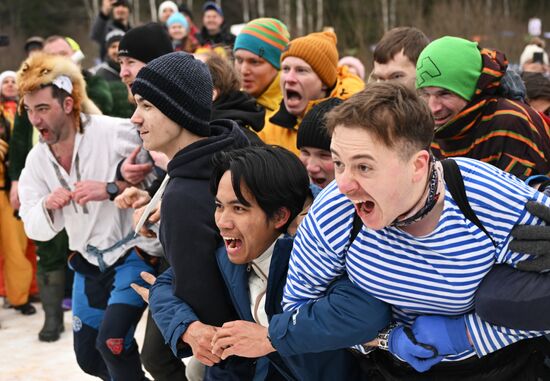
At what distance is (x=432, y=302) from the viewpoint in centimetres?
211

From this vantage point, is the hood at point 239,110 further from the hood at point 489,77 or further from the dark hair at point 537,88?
the dark hair at point 537,88

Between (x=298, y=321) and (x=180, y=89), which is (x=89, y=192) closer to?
(x=180, y=89)

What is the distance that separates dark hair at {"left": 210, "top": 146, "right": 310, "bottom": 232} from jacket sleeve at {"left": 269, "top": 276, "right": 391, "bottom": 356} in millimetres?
458

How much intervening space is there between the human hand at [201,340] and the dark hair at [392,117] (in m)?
0.96

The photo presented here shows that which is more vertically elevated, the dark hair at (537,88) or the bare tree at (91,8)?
the dark hair at (537,88)

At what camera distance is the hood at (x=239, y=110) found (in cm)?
376

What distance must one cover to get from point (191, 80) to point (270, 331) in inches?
51.3

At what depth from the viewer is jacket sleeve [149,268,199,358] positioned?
2.65 meters

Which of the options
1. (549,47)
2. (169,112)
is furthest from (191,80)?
(549,47)

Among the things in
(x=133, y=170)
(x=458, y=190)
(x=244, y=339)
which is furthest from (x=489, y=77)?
(x=133, y=170)

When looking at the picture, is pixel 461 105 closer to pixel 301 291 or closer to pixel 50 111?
pixel 301 291

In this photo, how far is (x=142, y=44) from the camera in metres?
4.51

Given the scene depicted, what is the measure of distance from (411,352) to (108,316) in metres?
2.07

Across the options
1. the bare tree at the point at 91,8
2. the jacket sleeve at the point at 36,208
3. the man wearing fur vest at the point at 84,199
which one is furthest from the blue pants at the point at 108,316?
the bare tree at the point at 91,8
